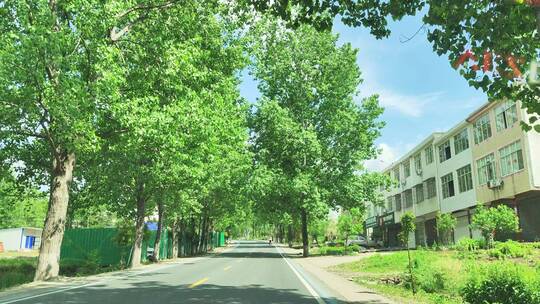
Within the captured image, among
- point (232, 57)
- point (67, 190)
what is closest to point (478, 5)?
point (67, 190)

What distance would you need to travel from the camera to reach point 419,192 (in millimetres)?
54438

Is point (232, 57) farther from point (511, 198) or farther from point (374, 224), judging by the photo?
Answer: point (374, 224)

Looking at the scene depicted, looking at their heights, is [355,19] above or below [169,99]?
below

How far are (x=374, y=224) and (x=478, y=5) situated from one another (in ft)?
233

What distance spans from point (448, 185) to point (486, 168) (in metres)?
8.25

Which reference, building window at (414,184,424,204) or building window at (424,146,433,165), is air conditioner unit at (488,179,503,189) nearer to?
building window at (424,146,433,165)

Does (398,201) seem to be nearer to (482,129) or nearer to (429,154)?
(429,154)

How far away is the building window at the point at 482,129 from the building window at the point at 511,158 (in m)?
2.48

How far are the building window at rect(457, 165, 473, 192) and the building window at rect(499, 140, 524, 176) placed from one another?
5.57 m

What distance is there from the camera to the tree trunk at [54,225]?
17.4 meters

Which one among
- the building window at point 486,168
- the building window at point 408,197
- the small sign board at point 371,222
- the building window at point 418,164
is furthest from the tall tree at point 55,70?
the small sign board at point 371,222

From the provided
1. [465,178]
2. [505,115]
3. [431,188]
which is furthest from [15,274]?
[431,188]

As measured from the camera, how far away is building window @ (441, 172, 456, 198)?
147 ft

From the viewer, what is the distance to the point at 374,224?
75875 mm
